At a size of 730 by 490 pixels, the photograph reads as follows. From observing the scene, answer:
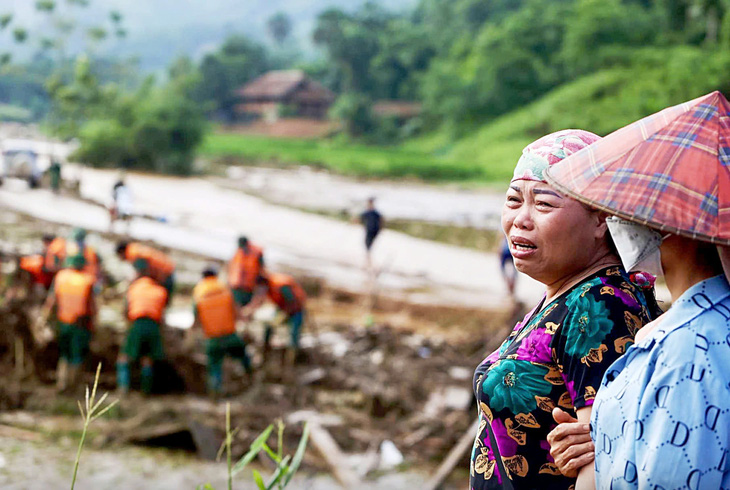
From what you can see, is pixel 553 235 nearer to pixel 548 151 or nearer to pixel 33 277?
pixel 548 151

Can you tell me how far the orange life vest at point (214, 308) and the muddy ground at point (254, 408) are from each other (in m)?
0.78

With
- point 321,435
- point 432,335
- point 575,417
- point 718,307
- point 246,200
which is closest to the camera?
point 718,307

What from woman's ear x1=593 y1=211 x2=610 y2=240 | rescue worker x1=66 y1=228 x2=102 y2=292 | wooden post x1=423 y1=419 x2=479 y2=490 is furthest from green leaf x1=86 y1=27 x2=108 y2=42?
woman's ear x1=593 y1=211 x2=610 y2=240

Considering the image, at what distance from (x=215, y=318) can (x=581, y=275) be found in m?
6.46

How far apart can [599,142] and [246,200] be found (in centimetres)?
2692

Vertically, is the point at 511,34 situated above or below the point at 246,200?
above

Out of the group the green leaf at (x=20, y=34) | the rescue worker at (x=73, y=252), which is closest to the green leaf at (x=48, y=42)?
the green leaf at (x=20, y=34)

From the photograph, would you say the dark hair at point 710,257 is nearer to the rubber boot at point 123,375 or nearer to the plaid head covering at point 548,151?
the plaid head covering at point 548,151

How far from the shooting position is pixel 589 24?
3853 cm

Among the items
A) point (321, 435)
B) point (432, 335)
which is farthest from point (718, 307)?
point (432, 335)

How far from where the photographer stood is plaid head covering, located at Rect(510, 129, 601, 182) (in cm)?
176

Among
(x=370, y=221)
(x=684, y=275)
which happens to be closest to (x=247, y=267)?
(x=370, y=221)

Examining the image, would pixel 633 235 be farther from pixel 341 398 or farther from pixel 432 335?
pixel 432 335

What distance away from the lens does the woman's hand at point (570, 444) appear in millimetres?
1536
